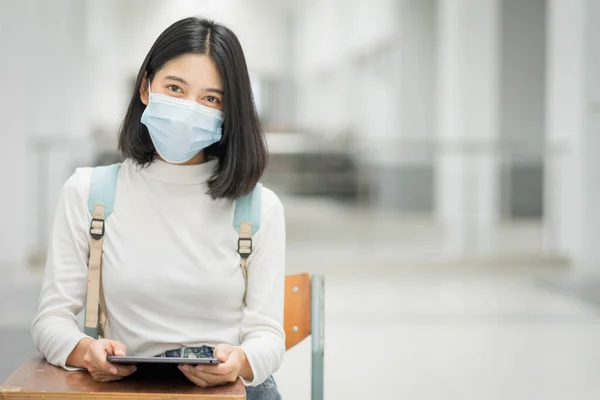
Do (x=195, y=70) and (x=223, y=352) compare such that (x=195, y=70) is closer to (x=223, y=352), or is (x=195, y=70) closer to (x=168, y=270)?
(x=168, y=270)

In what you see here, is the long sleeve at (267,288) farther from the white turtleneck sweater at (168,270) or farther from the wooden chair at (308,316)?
the wooden chair at (308,316)

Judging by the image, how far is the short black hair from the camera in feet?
5.61

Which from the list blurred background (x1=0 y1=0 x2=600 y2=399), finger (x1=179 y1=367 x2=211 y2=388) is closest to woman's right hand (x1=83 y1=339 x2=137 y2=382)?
finger (x1=179 y1=367 x2=211 y2=388)

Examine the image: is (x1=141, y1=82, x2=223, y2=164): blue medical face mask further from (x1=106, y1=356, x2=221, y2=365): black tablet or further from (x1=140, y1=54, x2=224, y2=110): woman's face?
(x1=106, y1=356, x2=221, y2=365): black tablet

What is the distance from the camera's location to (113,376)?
1.52 metres

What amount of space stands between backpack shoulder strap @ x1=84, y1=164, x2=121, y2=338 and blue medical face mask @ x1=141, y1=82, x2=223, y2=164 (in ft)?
0.42

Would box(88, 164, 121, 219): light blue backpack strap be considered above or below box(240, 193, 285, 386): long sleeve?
above

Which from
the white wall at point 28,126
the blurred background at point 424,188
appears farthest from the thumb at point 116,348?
the white wall at point 28,126

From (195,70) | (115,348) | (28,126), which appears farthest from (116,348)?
(28,126)

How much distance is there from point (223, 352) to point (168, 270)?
25 centimetres

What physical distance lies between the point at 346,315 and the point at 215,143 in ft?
11.0

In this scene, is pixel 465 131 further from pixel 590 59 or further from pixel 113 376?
pixel 113 376

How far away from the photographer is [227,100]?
173 centimetres

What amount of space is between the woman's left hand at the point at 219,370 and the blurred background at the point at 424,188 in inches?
31.4
